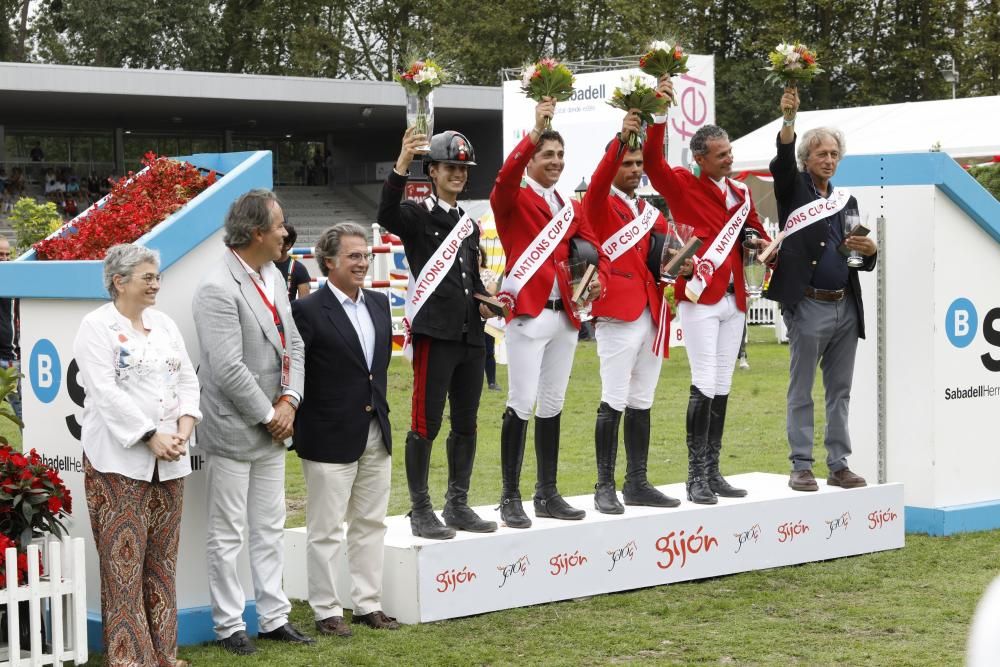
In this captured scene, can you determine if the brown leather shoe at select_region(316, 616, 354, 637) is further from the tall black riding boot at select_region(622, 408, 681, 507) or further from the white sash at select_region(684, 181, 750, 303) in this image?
the white sash at select_region(684, 181, 750, 303)

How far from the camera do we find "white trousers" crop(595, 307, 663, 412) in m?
6.37

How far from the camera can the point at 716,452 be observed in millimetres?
6980

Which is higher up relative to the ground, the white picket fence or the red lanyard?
the red lanyard

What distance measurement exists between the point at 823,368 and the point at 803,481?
2.22 ft

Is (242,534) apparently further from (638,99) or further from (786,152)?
(786,152)

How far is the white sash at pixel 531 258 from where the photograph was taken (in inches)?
233

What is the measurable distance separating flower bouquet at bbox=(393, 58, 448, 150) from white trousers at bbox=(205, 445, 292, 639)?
1.46 metres

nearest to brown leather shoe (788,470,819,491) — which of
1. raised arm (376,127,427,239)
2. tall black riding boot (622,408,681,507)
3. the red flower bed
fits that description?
tall black riding boot (622,408,681,507)

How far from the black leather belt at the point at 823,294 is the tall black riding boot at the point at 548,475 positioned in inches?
67.3

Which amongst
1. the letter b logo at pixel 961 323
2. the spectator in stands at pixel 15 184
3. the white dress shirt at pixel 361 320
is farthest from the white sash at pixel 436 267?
the spectator in stands at pixel 15 184

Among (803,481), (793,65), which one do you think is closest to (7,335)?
(803,481)

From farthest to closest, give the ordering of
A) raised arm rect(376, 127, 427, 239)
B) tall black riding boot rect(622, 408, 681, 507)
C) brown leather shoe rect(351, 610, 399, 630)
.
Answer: tall black riding boot rect(622, 408, 681, 507)
brown leather shoe rect(351, 610, 399, 630)
raised arm rect(376, 127, 427, 239)

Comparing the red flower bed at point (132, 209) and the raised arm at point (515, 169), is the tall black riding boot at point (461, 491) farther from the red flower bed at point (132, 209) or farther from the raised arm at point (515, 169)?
the red flower bed at point (132, 209)

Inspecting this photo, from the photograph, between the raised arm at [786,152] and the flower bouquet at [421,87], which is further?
the raised arm at [786,152]
